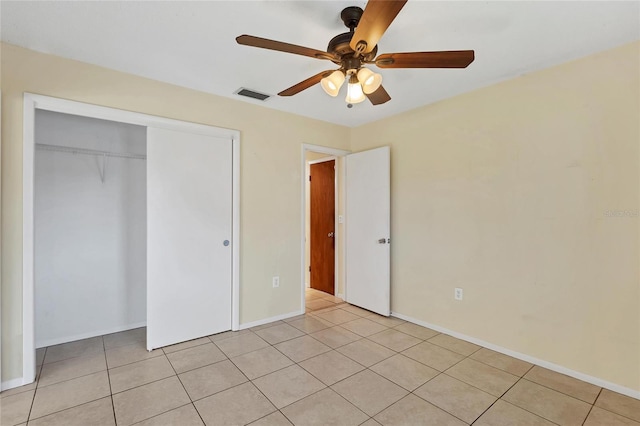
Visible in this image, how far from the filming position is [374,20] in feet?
4.32

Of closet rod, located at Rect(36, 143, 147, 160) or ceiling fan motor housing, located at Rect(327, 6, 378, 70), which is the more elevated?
ceiling fan motor housing, located at Rect(327, 6, 378, 70)

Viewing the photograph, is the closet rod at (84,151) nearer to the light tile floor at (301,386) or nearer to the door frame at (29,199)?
the door frame at (29,199)

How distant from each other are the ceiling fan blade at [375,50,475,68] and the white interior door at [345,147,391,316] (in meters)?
1.87

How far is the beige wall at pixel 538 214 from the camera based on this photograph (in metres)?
2.10

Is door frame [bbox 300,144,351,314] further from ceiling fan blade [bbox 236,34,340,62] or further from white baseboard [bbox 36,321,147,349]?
ceiling fan blade [bbox 236,34,340,62]

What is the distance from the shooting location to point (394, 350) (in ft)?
8.91

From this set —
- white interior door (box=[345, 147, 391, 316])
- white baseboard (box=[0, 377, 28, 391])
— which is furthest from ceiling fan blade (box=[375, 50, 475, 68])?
white baseboard (box=[0, 377, 28, 391])

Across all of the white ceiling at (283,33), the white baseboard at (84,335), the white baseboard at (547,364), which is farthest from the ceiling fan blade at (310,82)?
the white baseboard at (84,335)

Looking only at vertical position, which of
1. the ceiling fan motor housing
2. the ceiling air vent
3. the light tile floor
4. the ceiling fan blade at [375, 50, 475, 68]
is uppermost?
the ceiling air vent

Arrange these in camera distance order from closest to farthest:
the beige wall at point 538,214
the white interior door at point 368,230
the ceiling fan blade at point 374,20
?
the ceiling fan blade at point 374,20 → the beige wall at point 538,214 → the white interior door at point 368,230

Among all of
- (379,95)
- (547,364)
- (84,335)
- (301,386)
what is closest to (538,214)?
(547,364)

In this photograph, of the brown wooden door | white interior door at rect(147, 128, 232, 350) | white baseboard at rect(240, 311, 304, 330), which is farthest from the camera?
the brown wooden door

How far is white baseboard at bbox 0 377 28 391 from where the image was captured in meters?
2.09

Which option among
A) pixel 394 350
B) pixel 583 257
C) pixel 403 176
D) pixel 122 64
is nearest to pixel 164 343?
pixel 394 350
